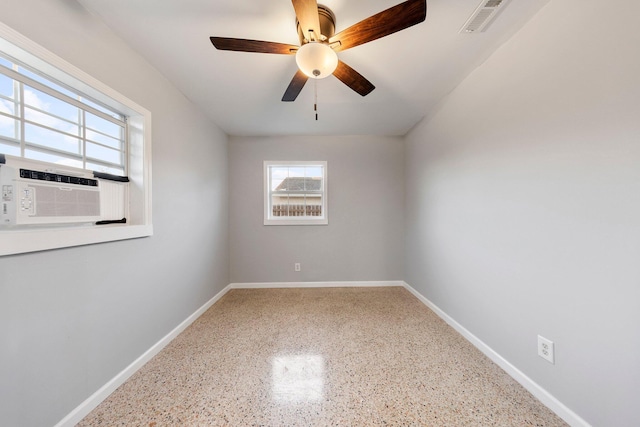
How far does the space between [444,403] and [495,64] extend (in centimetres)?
241

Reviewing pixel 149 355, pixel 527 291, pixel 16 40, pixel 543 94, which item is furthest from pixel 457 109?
pixel 149 355

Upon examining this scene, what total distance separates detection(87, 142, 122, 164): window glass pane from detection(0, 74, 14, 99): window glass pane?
0.39 meters

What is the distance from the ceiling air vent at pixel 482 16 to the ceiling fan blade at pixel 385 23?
552 millimetres

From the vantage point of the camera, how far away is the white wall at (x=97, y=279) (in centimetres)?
106

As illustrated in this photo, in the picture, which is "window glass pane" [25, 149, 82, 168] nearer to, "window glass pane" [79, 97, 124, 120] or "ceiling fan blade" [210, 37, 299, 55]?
"window glass pane" [79, 97, 124, 120]

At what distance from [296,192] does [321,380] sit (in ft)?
8.48

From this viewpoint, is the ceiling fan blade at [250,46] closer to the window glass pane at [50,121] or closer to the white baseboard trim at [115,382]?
the window glass pane at [50,121]

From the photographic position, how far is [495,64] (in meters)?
1.70

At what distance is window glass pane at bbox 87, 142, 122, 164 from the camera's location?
4.85 ft

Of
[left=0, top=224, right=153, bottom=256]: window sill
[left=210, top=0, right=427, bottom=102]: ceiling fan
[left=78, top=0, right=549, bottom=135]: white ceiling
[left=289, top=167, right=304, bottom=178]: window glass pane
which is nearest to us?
[left=0, top=224, right=153, bottom=256]: window sill

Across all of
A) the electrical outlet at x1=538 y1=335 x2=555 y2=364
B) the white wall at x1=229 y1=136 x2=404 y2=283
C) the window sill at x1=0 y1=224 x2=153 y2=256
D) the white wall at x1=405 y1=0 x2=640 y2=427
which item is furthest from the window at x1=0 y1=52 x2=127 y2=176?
the electrical outlet at x1=538 y1=335 x2=555 y2=364

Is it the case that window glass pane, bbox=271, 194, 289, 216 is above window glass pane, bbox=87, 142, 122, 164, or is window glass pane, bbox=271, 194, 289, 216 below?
below

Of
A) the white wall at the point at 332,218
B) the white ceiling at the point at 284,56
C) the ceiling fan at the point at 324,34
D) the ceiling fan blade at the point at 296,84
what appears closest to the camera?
the ceiling fan at the point at 324,34

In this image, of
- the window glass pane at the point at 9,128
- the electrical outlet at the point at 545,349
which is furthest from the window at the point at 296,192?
the electrical outlet at the point at 545,349
